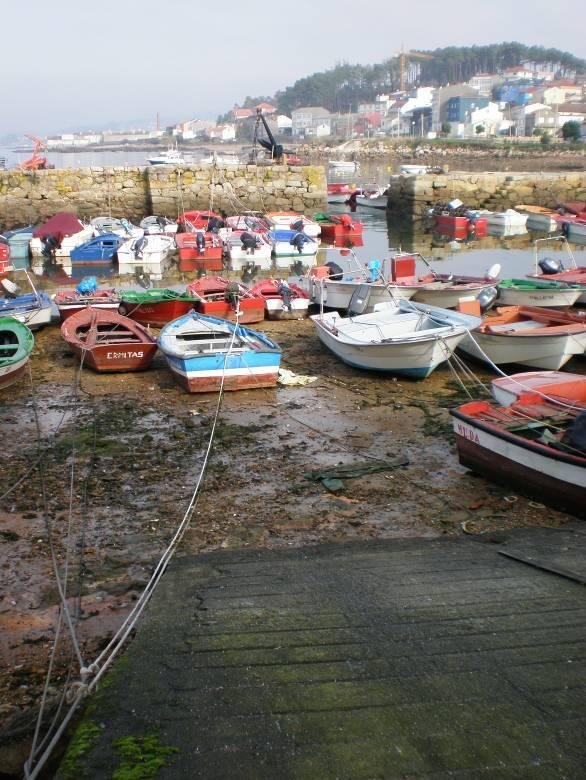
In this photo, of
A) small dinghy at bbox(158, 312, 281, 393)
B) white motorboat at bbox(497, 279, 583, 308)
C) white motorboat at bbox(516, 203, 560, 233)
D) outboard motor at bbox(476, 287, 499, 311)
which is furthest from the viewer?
white motorboat at bbox(516, 203, 560, 233)

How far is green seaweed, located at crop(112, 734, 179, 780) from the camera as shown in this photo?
10.4 feet

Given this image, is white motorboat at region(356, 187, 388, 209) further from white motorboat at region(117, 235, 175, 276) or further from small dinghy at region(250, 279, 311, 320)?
small dinghy at region(250, 279, 311, 320)

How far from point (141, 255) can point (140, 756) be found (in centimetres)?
2293

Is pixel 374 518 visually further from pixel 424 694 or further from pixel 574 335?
pixel 574 335

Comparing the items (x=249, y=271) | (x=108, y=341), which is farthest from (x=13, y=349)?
(x=249, y=271)

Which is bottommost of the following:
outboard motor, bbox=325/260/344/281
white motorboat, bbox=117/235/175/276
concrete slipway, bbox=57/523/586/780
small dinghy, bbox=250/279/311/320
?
white motorboat, bbox=117/235/175/276

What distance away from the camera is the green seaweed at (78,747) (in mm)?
3217

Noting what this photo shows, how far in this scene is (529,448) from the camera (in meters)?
7.16

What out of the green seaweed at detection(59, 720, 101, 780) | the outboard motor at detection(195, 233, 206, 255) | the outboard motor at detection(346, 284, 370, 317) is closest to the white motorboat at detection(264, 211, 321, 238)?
the outboard motor at detection(195, 233, 206, 255)

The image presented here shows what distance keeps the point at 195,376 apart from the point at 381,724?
8.14 metres

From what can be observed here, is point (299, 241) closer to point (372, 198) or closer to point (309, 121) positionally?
point (372, 198)

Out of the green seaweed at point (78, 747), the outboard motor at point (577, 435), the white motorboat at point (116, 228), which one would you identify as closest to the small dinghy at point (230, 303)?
the outboard motor at point (577, 435)

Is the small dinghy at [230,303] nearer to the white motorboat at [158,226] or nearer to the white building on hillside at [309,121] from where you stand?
the white motorboat at [158,226]

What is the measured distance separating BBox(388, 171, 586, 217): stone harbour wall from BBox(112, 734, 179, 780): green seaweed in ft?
129
